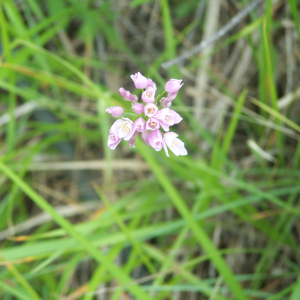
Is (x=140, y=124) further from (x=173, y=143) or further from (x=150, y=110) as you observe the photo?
(x=173, y=143)

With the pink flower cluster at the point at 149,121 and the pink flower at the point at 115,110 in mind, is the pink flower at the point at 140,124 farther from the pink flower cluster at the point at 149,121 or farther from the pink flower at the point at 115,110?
the pink flower at the point at 115,110

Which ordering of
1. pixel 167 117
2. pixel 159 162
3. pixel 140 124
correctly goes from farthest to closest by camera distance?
pixel 159 162 < pixel 167 117 < pixel 140 124

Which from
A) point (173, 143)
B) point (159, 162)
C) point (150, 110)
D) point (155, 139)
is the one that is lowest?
point (159, 162)

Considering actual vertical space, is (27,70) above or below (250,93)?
above

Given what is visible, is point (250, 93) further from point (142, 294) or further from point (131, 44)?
point (142, 294)

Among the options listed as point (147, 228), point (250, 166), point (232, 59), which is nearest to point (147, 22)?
point (232, 59)

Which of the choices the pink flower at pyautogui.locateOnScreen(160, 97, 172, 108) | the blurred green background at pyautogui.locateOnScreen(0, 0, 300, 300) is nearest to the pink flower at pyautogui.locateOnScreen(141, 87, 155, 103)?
the pink flower at pyautogui.locateOnScreen(160, 97, 172, 108)

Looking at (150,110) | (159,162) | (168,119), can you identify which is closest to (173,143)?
(168,119)
